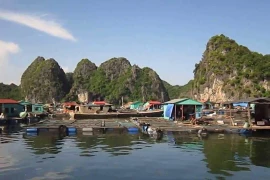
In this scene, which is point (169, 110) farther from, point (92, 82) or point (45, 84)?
point (92, 82)

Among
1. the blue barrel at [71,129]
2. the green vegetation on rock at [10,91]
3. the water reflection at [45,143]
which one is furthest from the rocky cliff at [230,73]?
the green vegetation on rock at [10,91]

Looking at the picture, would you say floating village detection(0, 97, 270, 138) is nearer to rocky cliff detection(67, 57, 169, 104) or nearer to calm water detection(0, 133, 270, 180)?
calm water detection(0, 133, 270, 180)

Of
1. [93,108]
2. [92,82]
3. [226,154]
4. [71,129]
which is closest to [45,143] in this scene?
[71,129]

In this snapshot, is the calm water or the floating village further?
the floating village

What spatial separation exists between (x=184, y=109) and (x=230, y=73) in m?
49.5

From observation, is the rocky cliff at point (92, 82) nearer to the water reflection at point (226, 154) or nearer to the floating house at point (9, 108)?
the floating house at point (9, 108)

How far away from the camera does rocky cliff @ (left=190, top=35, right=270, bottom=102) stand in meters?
70.1

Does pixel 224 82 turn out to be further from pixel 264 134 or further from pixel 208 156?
pixel 208 156

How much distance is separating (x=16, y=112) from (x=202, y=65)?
217 feet

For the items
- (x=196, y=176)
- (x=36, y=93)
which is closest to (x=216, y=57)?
(x=36, y=93)

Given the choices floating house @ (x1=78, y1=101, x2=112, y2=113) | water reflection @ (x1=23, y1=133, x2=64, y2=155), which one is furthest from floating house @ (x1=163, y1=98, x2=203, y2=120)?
floating house @ (x1=78, y1=101, x2=112, y2=113)

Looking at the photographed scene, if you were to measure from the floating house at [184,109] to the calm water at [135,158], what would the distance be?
10882mm

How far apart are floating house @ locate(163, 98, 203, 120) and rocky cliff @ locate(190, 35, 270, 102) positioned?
125 ft

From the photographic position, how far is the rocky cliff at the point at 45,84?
380ft
